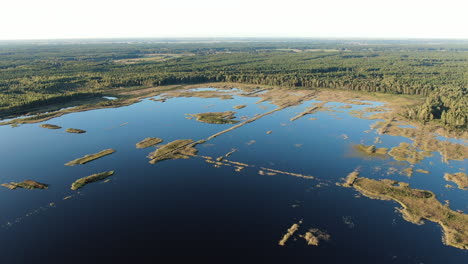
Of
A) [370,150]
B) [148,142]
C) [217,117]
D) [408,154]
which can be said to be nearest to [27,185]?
[148,142]

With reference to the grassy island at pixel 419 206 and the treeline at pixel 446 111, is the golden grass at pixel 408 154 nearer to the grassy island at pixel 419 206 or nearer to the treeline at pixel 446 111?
the grassy island at pixel 419 206

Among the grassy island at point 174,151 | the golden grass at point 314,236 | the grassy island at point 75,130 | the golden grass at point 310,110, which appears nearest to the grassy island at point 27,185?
the grassy island at point 174,151

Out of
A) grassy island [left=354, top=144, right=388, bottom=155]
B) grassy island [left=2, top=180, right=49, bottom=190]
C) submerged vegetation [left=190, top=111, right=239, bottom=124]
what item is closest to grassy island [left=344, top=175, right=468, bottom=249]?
grassy island [left=354, top=144, right=388, bottom=155]

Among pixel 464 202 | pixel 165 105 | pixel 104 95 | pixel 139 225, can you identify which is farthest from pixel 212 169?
pixel 104 95

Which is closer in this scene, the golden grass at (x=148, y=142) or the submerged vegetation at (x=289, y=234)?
the submerged vegetation at (x=289, y=234)

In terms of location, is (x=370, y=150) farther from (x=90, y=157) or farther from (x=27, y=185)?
(x=27, y=185)

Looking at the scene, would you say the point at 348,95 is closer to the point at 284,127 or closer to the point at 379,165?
the point at 284,127
